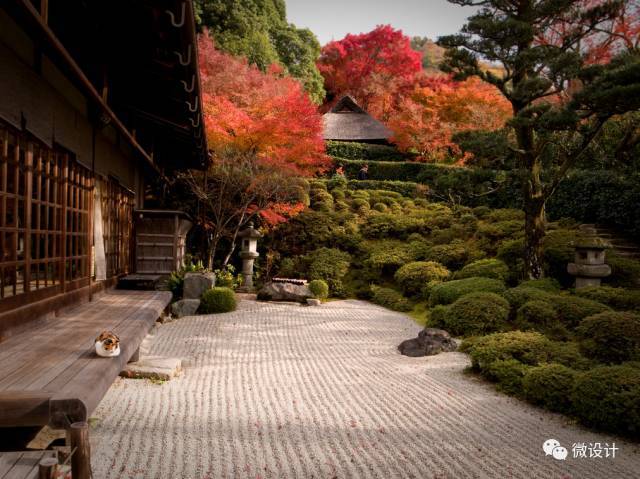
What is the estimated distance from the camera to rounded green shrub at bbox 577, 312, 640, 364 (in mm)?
5738

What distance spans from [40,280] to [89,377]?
2223mm

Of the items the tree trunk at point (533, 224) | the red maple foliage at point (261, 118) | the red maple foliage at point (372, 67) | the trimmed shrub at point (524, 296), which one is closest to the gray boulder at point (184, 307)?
the red maple foliage at point (261, 118)

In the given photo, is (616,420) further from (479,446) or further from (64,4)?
(64,4)

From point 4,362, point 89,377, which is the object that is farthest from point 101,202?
point 89,377

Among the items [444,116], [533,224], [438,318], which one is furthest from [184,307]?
[444,116]

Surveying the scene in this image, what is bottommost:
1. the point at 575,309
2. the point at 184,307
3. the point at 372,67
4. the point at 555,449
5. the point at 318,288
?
the point at 555,449

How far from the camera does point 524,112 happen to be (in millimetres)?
8758

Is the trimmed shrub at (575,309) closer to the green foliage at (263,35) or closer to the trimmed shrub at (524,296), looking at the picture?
the trimmed shrub at (524,296)

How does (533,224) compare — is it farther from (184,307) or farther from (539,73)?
(184,307)

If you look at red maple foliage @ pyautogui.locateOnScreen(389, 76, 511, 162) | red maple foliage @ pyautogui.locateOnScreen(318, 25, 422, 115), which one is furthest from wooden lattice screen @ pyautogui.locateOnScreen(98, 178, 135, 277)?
red maple foliage @ pyautogui.locateOnScreen(318, 25, 422, 115)

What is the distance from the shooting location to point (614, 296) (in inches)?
320

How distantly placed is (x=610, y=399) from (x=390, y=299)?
7.64m

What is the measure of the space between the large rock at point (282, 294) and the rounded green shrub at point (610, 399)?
8.00 meters

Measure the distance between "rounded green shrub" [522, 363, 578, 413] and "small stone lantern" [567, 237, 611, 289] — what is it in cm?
488
